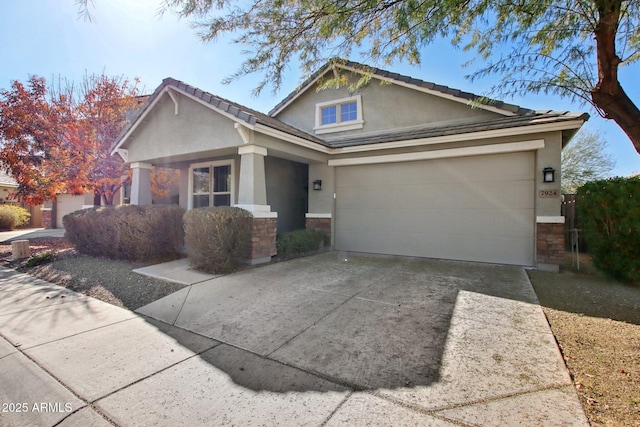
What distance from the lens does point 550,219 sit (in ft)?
22.7

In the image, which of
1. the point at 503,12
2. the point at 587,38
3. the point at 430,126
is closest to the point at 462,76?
the point at 503,12

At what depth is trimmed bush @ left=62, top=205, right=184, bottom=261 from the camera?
25.7ft

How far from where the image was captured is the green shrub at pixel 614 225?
18.8 ft

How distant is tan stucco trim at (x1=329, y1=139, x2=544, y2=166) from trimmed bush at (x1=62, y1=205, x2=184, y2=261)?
5.21 meters

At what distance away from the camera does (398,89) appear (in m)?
9.98

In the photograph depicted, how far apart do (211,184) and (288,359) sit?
9.00 metres

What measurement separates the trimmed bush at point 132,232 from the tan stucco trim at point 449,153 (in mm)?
5214

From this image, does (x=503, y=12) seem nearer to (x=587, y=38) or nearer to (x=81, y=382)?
(x=587, y=38)

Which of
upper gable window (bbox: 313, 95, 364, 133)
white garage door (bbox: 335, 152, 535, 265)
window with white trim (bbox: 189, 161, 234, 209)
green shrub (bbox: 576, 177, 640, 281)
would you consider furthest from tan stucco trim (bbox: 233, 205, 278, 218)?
green shrub (bbox: 576, 177, 640, 281)

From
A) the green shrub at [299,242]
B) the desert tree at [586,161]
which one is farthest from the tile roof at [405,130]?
the desert tree at [586,161]

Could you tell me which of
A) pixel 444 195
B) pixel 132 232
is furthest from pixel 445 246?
pixel 132 232

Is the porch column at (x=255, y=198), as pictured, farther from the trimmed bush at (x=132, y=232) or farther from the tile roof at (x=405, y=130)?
the trimmed bush at (x=132, y=232)

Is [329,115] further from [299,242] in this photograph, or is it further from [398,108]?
[299,242]

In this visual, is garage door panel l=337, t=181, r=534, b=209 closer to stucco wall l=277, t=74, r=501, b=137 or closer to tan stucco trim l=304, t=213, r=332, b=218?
tan stucco trim l=304, t=213, r=332, b=218
